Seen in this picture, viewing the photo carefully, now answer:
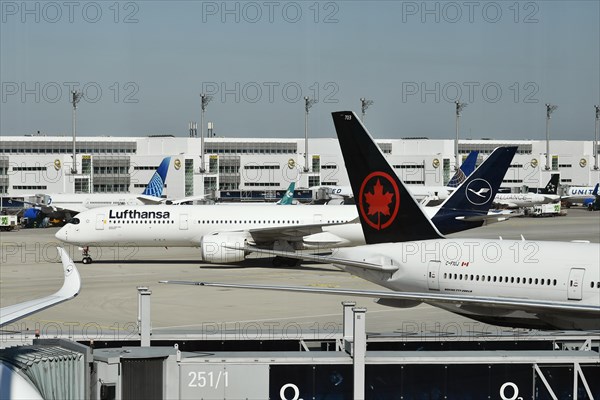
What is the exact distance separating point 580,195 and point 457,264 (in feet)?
428

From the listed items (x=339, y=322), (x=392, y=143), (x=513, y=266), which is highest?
(x=392, y=143)

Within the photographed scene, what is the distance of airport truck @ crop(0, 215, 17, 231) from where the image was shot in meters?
97.0

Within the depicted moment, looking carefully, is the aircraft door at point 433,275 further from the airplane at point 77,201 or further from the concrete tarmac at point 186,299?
the airplane at point 77,201

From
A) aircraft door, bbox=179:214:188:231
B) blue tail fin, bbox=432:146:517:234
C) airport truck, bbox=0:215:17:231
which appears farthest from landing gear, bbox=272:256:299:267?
airport truck, bbox=0:215:17:231

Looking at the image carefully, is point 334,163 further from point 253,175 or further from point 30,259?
point 30,259

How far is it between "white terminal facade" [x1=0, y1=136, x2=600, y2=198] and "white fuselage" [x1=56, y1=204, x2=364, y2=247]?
211 ft

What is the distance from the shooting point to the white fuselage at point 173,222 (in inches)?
2281

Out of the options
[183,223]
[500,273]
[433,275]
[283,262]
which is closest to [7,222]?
[183,223]

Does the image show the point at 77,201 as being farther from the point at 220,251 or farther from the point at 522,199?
the point at 522,199

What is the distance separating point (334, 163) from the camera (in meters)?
169

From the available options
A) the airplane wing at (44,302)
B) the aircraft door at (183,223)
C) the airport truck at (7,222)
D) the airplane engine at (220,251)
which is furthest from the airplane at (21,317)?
the airport truck at (7,222)

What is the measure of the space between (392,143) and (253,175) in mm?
45044

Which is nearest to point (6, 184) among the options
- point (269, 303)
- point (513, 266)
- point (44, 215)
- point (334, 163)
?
point (44, 215)

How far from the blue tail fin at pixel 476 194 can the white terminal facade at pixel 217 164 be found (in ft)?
257
